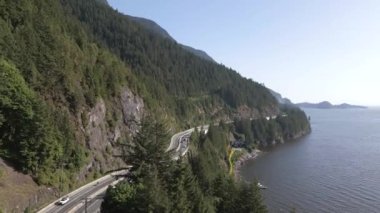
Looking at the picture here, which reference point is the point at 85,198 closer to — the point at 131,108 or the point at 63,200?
the point at 63,200

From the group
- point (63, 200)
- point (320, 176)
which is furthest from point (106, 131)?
point (320, 176)

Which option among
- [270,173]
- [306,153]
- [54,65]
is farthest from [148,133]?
[306,153]

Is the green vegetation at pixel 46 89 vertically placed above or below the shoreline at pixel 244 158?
above

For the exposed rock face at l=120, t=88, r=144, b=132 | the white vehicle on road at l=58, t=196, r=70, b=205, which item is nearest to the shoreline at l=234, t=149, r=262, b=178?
the exposed rock face at l=120, t=88, r=144, b=132

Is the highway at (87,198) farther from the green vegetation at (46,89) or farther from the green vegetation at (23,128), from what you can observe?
the green vegetation at (23,128)

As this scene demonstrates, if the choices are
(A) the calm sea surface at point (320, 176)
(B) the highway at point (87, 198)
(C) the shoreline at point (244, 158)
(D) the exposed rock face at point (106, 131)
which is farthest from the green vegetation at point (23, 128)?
(C) the shoreline at point (244, 158)

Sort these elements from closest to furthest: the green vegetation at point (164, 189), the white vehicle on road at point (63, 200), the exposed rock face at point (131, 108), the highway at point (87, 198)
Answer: the green vegetation at point (164, 189)
the highway at point (87, 198)
the white vehicle on road at point (63, 200)
the exposed rock face at point (131, 108)

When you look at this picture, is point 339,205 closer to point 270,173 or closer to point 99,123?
point 270,173
